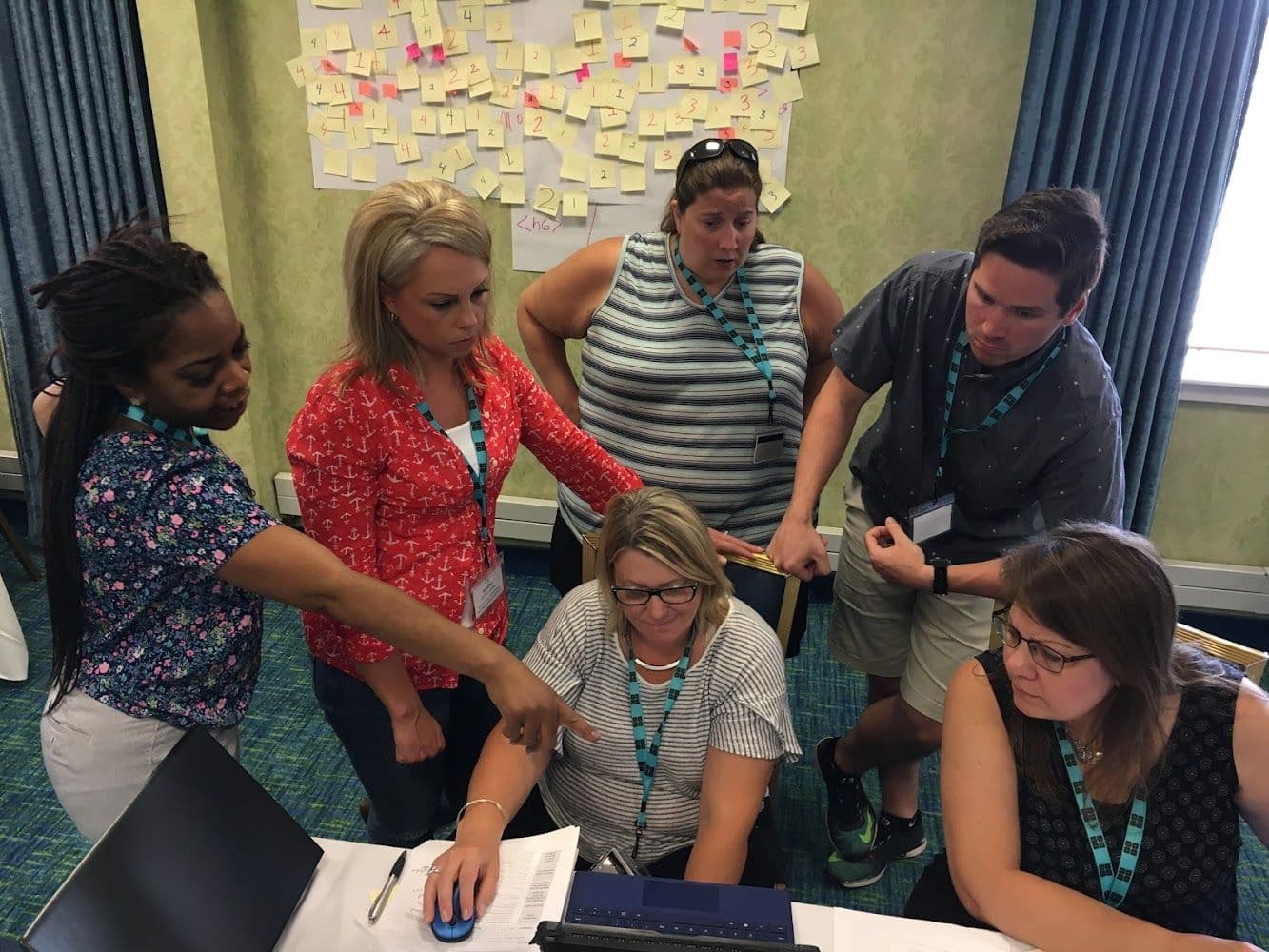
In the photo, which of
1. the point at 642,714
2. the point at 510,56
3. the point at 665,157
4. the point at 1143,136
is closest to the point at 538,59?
the point at 510,56

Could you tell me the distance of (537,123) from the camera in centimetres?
288

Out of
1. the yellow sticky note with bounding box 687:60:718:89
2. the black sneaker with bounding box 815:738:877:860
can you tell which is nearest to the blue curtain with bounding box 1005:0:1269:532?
the yellow sticky note with bounding box 687:60:718:89

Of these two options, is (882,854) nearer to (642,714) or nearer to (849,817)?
(849,817)

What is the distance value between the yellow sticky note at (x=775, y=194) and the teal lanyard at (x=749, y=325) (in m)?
1.14

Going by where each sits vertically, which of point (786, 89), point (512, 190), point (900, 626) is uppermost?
point (786, 89)

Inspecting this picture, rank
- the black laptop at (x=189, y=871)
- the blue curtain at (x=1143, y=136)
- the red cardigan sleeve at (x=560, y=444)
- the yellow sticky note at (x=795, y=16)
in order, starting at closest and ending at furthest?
the black laptop at (x=189, y=871), the red cardigan sleeve at (x=560, y=444), the blue curtain at (x=1143, y=136), the yellow sticky note at (x=795, y=16)

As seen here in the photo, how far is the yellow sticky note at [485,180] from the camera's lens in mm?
2963

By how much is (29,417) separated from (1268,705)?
3.94 m

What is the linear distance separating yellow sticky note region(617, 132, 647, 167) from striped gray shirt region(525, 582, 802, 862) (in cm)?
179

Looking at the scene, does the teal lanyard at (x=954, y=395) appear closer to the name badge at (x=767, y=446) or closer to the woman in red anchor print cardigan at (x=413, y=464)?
the name badge at (x=767, y=446)

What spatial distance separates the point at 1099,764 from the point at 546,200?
2.40 meters

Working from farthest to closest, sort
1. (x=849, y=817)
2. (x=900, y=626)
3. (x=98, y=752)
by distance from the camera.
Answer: (x=849, y=817), (x=900, y=626), (x=98, y=752)

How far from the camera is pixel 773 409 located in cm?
188

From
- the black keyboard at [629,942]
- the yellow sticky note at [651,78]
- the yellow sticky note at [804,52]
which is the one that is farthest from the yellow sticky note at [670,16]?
the black keyboard at [629,942]
